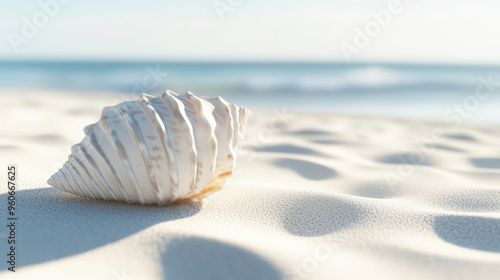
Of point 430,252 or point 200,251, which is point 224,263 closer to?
point 200,251

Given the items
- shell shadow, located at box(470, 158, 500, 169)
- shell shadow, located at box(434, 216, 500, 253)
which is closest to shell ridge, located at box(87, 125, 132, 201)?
shell shadow, located at box(434, 216, 500, 253)

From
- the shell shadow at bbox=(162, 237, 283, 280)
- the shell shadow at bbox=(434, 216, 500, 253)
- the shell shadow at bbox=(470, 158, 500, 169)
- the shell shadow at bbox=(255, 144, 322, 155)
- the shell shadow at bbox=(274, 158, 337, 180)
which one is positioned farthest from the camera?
the shell shadow at bbox=(255, 144, 322, 155)

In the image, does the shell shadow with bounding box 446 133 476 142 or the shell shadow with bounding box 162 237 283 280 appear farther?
the shell shadow with bounding box 446 133 476 142

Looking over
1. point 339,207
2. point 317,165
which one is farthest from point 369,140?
point 339,207

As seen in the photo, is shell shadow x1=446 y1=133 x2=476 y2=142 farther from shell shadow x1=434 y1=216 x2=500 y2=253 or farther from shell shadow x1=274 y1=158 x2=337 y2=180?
shell shadow x1=434 y1=216 x2=500 y2=253

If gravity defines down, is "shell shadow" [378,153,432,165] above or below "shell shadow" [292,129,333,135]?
below

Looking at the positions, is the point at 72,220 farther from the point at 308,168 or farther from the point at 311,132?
the point at 311,132

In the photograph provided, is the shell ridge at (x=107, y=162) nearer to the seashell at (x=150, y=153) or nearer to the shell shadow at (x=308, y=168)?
the seashell at (x=150, y=153)
